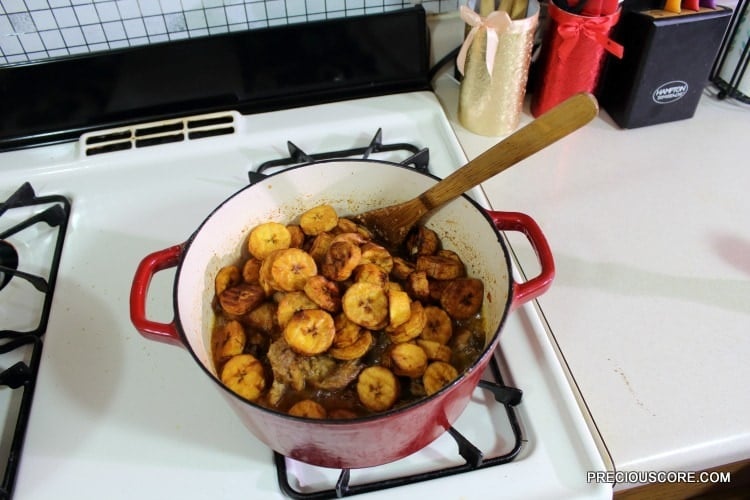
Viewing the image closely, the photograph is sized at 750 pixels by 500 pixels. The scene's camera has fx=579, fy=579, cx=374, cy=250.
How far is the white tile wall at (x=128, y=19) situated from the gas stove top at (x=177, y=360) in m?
0.12

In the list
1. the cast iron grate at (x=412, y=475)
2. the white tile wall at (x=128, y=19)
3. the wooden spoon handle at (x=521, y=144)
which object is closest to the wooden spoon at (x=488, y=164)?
the wooden spoon handle at (x=521, y=144)

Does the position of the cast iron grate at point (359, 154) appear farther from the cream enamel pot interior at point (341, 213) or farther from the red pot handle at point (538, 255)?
the red pot handle at point (538, 255)

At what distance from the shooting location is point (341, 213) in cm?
76

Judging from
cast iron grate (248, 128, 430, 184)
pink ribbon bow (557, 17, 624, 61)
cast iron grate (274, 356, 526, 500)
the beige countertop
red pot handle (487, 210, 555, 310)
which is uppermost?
pink ribbon bow (557, 17, 624, 61)

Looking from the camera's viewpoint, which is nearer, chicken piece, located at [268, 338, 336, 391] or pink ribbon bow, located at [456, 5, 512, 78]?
chicken piece, located at [268, 338, 336, 391]

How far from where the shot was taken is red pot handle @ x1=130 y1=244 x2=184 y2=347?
0.53 metres

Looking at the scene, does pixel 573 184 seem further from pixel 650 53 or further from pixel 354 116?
pixel 354 116

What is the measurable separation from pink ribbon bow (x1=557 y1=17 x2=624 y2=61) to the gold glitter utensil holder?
5cm

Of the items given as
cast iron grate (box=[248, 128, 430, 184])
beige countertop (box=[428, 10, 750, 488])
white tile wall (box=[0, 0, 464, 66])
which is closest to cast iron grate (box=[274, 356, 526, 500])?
beige countertop (box=[428, 10, 750, 488])

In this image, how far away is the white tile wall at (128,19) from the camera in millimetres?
858

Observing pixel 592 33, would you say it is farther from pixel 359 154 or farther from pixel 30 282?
pixel 30 282

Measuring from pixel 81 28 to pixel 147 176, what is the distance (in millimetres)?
247

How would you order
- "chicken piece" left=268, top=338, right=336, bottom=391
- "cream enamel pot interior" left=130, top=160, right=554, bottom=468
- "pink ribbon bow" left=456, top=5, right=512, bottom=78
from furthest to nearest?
"pink ribbon bow" left=456, top=5, right=512, bottom=78 → "chicken piece" left=268, top=338, right=336, bottom=391 → "cream enamel pot interior" left=130, top=160, right=554, bottom=468

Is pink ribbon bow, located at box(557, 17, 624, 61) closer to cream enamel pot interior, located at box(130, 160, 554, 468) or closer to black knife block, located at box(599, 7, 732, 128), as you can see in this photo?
black knife block, located at box(599, 7, 732, 128)
